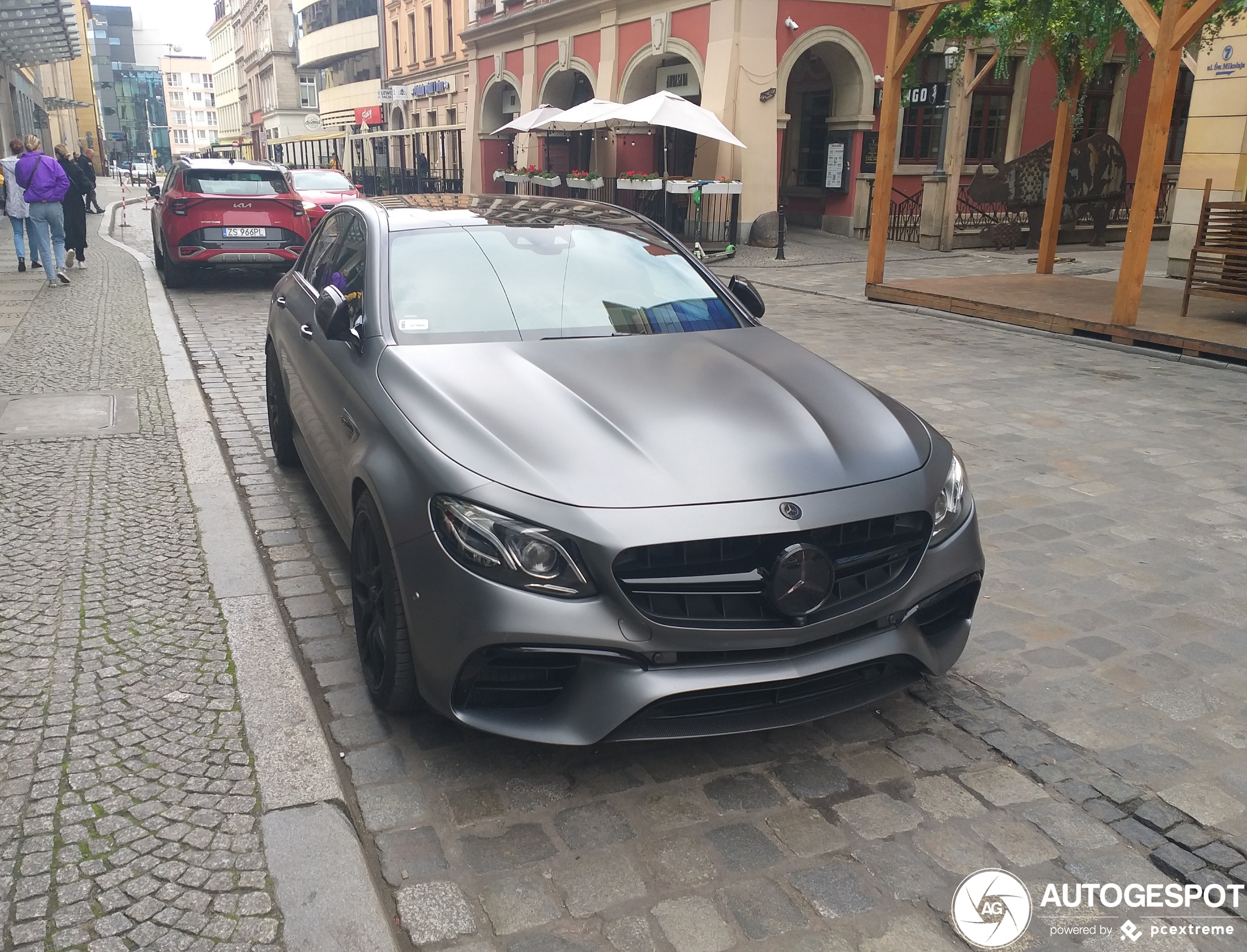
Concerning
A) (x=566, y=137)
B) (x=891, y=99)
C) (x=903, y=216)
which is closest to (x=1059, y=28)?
(x=891, y=99)

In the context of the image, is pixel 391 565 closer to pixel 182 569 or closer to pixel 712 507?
pixel 712 507

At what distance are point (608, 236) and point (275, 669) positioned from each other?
237cm

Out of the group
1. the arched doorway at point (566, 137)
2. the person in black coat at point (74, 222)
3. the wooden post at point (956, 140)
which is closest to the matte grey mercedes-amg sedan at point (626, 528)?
the person in black coat at point (74, 222)

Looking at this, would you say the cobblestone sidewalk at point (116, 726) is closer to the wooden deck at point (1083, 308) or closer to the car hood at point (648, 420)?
the car hood at point (648, 420)

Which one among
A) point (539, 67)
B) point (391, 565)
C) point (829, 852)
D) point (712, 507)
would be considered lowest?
point (829, 852)

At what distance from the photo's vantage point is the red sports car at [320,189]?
15742 mm

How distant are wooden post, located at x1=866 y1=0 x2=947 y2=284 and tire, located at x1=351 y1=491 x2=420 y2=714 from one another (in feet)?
34.1

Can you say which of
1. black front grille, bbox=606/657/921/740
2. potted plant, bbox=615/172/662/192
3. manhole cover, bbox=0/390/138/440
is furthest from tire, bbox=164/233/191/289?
black front grille, bbox=606/657/921/740

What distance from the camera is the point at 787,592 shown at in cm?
279

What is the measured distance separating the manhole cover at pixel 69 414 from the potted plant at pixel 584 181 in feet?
50.2

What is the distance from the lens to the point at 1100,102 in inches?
1024

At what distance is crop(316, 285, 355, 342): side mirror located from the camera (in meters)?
3.95

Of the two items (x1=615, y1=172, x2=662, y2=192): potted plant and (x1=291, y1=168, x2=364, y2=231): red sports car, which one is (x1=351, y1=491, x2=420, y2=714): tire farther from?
(x1=615, y1=172, x2=662, y2=192): potted plant

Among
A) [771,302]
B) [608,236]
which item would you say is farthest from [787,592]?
[771,302]
